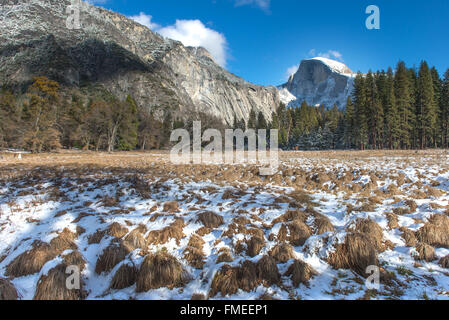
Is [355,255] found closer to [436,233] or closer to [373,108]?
[436,233]

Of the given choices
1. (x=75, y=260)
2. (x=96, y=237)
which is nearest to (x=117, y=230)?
(x=96, y=237)

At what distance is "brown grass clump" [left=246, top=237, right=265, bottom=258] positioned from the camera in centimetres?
394

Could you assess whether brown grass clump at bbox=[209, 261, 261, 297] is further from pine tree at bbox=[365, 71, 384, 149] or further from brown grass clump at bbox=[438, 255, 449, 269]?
pine tree at bbox=[365, 71, 384, 149]

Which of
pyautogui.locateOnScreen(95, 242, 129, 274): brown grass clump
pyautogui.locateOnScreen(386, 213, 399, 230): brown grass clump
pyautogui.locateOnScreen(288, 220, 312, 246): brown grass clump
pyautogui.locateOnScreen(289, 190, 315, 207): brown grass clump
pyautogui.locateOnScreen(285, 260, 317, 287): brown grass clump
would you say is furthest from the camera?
pyautogui.locateOnScreen(289, 190, 315, 207): brown grass clump

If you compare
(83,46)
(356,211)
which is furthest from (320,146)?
(83,46)

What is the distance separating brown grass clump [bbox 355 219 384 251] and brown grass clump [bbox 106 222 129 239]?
16.7 feet

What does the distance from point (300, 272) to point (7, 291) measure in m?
4.39

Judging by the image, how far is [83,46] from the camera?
372 ft

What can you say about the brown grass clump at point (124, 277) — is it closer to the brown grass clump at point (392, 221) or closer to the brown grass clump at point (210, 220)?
the brown grass clump at point (210, 220)

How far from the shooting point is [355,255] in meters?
3.59

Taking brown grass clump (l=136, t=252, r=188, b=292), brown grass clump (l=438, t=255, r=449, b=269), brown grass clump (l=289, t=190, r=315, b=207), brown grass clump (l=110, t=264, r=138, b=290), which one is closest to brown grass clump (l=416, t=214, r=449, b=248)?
brown grass clump (l=438, t=255, r=449, b=269)

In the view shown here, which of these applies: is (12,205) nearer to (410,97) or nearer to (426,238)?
(426,238)

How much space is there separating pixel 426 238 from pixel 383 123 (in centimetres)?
4106

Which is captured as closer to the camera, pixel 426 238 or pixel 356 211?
pixel 426 238
